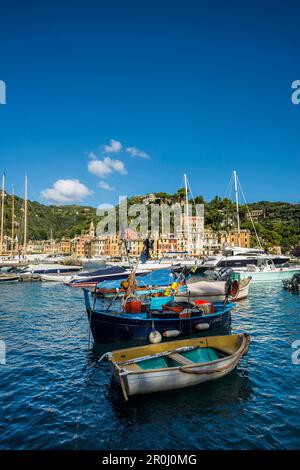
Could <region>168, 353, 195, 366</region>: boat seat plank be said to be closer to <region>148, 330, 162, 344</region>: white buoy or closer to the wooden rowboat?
the wooden rowboat

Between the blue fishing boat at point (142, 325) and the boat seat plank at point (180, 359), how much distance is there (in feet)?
12.9

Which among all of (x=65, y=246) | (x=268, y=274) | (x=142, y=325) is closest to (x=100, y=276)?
(x=268, y=274)

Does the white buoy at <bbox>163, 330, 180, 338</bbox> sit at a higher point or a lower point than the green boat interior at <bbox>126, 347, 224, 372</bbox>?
lower

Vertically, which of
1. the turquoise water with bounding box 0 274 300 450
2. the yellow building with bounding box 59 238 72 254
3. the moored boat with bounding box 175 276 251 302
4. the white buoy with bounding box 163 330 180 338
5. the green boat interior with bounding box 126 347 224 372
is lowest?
the turquoise water with bounding box 0 274 300 450

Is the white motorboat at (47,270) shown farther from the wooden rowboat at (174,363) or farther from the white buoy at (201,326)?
the wooden rowboat at (174,363)

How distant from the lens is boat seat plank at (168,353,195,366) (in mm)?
12469

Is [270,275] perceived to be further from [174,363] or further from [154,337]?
[174,363]

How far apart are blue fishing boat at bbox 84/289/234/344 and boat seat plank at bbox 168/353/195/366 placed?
12.9 feet

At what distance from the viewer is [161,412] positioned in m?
10.9

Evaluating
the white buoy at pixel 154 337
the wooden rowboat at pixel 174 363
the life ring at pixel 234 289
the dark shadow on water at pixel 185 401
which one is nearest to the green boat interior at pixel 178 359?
the wooden rowboat at pixel 174 363

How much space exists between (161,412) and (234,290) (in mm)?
22376

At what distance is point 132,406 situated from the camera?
11258 mm

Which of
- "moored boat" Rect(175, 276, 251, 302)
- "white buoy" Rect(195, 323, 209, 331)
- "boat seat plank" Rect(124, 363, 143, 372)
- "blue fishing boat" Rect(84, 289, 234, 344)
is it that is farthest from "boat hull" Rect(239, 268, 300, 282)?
"boat seat plank" Rect(124, 363, 143, 372)
